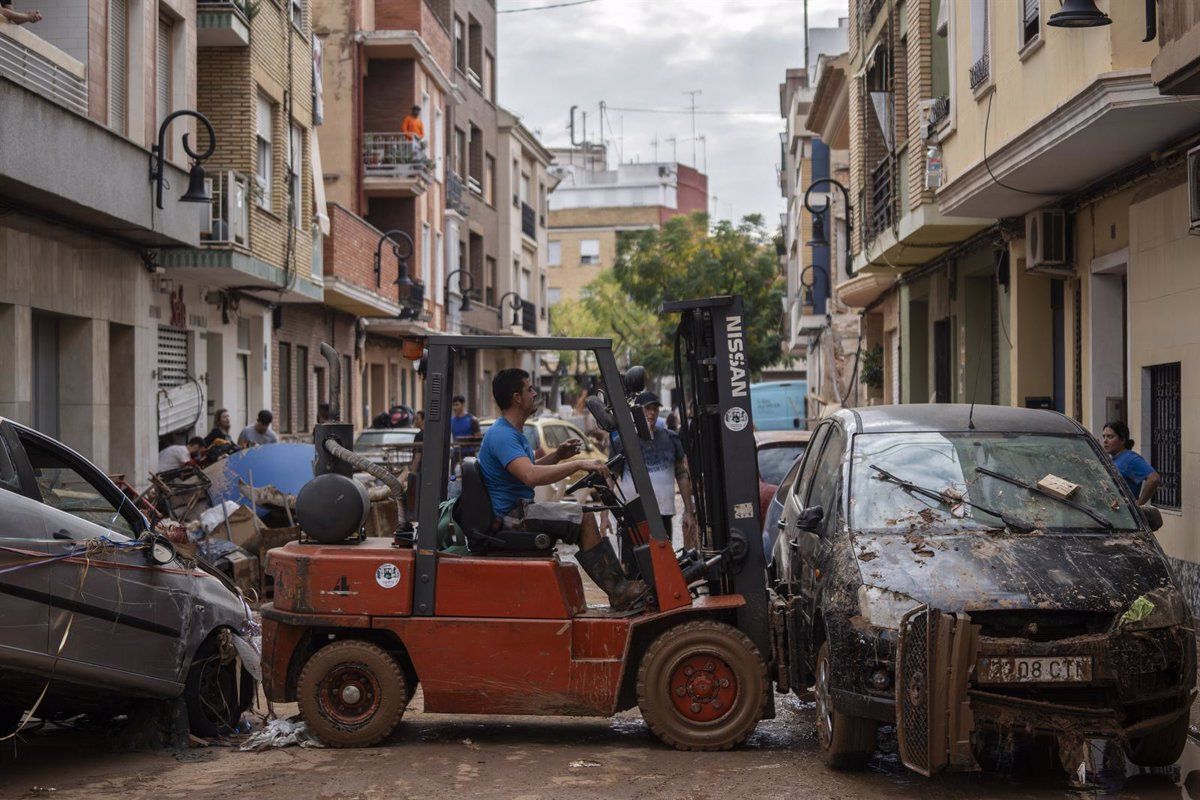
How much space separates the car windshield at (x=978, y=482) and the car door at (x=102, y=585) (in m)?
3.51

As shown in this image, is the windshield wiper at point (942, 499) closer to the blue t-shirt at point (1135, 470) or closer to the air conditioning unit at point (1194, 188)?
the air conditioning unit at point (1194, 188)

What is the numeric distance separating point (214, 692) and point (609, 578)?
7.41 feet

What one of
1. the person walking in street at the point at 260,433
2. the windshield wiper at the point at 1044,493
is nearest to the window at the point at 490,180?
the person walking in street at the point at 260,433

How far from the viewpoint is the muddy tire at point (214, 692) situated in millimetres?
7996

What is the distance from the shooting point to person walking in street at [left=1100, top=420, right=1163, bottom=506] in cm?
1170

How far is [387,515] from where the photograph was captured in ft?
53.9

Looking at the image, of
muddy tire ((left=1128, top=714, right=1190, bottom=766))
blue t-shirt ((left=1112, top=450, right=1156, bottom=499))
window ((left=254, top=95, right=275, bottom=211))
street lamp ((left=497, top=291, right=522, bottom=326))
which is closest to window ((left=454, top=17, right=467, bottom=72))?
street lamp ((left=497, top=291, right=522, bottom=326))

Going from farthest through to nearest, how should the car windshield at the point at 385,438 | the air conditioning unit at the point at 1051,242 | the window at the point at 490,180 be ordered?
the window at the point at 490,180, the car windshield at the point at 385,438, the air conditioning unit at the point at 1051,242

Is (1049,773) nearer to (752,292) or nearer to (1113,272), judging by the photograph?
(1113,272)

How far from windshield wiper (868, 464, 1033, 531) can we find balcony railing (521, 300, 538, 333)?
148 ft

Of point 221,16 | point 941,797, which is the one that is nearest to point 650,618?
point 941,797

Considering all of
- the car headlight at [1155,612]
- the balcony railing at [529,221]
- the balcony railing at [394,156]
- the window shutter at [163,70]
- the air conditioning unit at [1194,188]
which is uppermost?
the balcony railing at [529,221]

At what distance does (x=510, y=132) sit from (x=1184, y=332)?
42.3m

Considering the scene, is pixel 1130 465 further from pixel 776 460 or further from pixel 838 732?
pixel 838 732
